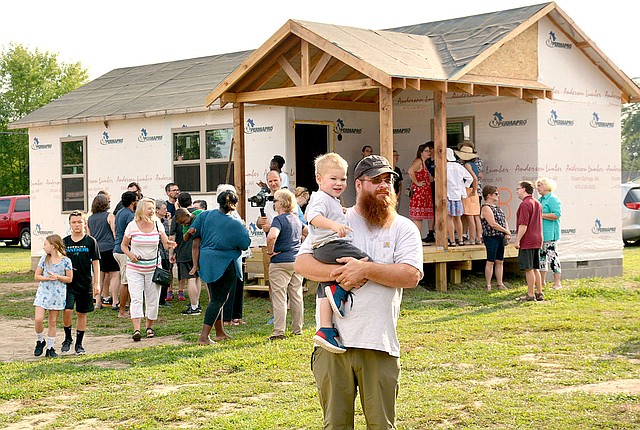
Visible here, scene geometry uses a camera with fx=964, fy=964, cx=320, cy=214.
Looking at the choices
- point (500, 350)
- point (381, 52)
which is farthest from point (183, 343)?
point (381, 52)

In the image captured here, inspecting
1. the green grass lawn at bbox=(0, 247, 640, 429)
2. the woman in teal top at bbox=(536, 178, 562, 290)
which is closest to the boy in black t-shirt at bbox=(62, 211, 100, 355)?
the green grass lawn at bbox=(0, 247, 640, 429)

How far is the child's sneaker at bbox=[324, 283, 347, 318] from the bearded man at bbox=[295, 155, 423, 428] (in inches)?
1.6

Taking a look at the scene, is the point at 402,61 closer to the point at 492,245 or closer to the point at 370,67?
the point at 370,67

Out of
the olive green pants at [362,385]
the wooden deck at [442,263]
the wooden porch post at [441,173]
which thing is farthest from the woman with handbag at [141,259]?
the olive green pants at [362,385]

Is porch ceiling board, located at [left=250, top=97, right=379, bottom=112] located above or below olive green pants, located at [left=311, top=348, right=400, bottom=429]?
above

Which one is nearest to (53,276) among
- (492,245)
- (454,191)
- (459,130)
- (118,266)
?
(118,266)

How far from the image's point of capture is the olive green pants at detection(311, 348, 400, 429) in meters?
5.05

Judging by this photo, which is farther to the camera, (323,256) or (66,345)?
(66,345)

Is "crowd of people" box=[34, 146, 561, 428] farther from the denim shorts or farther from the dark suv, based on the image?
the dark suv

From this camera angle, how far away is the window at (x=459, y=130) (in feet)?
60.1

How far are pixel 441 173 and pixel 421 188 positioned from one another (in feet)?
4.52

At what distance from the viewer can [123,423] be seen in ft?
24.3

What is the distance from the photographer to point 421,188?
16.8 m

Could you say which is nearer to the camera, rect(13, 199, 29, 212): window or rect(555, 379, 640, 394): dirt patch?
rect(555, 379, 640, 394): dirt patch
